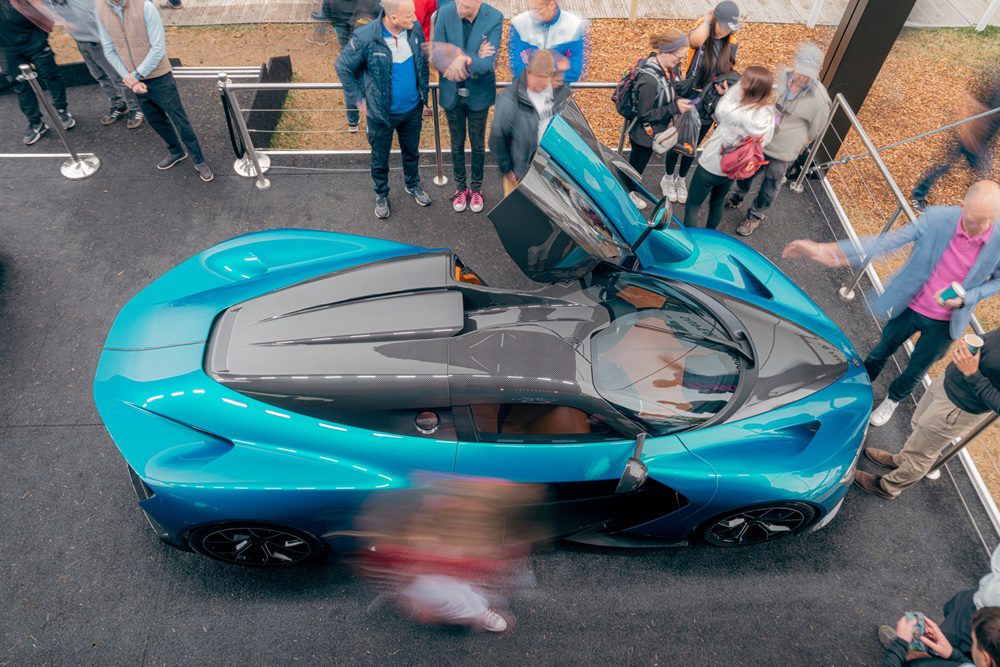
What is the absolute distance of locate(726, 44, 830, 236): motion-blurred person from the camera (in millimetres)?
4953

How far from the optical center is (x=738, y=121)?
4.76 meters

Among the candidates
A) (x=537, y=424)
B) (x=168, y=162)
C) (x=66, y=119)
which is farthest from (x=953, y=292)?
(x=66, y=119)

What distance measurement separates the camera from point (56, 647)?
137 inches

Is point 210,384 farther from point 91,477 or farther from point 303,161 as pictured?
point 303,161

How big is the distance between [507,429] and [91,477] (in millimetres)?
2871

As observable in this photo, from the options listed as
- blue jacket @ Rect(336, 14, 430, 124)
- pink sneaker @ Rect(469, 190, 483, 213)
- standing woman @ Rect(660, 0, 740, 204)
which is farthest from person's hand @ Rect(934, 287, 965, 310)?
blue jacket @ Rect(336, 14, 430, 124)

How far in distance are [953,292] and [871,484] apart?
4.40 ft

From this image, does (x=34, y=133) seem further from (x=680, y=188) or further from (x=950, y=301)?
(x=950, y=301)

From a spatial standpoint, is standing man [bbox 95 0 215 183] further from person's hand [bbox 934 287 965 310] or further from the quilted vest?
person's hand [bbox 934 287 965 310]

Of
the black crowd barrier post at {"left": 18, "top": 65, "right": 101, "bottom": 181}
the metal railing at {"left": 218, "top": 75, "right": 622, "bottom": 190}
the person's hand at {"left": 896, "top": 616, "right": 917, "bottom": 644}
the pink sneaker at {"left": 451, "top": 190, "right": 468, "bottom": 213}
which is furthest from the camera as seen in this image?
the pink sneaker at {"left": 451, "top": 190, "right": 468, "bottom": 213}

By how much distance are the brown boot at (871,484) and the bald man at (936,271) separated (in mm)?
716

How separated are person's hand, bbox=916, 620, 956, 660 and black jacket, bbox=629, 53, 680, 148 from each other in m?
3.85

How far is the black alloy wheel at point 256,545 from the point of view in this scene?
3395 millimetres

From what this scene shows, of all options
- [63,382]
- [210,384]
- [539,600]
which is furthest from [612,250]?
[63,382]
